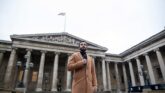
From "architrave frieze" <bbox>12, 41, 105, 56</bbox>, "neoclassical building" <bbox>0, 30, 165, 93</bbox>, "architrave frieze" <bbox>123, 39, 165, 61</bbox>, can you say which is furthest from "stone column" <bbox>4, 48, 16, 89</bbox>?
"architrave frieze" <bbox>123, 39, 165, 61</bbox>

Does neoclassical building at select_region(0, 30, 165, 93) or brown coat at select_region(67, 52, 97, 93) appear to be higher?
neoclassical building at select_region(0, 30, 165, 93)

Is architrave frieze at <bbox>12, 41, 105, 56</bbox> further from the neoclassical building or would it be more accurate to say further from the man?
the man

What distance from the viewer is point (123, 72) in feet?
109

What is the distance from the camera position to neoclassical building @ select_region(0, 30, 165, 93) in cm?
2356

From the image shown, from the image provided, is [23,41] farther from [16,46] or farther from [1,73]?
[1,73]

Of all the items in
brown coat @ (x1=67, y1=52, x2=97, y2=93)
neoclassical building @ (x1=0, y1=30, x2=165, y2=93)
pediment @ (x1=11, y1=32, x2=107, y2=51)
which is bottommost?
brown coat @ (x1=67, y1=52, x2=97, y2=93)

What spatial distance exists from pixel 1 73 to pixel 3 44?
18.6 feet

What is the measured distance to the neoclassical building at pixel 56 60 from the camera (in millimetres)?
23562

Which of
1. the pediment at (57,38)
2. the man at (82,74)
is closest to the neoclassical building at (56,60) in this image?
the pediment at (57,38)

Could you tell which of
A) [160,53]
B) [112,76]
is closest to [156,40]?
[160,53]

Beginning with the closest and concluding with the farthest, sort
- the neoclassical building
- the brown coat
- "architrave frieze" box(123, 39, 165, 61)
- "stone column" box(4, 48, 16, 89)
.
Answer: the brown coat → "stone column" box(4, 48, 16, 89) → "architrave frieze" box(123, 39, 165, 61) → the neoclassical building

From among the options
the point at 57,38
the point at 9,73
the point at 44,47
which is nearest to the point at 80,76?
the point at 9,73

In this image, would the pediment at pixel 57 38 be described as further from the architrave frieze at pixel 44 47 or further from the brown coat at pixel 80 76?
the brown coat at pixel 80 76

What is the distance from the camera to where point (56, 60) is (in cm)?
2545
